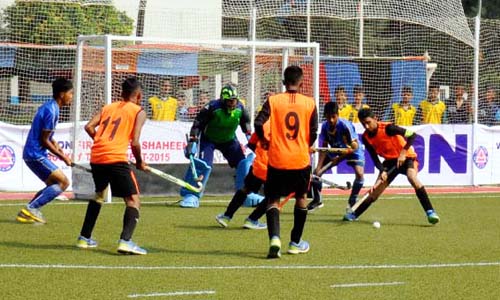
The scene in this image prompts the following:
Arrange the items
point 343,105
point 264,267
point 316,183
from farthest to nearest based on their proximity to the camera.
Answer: point 343,105, point 316,183, point 264,267

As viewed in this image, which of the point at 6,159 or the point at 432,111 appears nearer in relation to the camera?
the point at 6,159

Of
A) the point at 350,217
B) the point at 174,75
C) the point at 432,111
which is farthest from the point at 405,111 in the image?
the point at 350,217

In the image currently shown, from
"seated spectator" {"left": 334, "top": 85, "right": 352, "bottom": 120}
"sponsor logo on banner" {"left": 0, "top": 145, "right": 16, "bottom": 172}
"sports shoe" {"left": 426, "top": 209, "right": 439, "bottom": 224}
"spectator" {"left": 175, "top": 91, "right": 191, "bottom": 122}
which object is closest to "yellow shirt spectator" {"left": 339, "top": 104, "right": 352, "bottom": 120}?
"seated spectator" {"left": 334, "top": 85, "right": 352, "bottom": 120}

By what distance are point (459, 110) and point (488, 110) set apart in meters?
0.77

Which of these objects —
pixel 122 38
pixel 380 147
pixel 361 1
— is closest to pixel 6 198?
pixel 122 38

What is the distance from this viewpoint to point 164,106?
1970cm

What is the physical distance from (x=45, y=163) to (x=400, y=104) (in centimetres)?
981

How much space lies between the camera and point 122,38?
55.2 ft

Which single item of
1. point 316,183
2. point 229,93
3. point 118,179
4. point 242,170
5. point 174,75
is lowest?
point 316,183

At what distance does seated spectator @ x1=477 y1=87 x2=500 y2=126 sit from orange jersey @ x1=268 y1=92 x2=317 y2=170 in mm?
11791

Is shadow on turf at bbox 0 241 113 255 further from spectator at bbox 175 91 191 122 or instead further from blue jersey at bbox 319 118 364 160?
spectator at bbox 175 91 191 122

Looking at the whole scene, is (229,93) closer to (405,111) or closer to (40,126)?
(40,126)

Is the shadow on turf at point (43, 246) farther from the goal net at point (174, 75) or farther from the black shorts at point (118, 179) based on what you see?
the goal net at point (174, 75)

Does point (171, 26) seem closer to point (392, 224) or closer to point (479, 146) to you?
point (479, 146)
